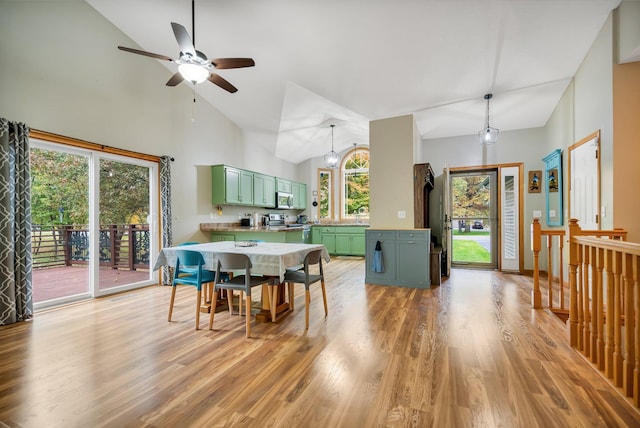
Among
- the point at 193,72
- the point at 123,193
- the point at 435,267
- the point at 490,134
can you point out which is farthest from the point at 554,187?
the point at 123,193

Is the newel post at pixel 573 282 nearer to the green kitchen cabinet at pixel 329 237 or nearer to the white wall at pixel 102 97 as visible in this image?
the white wall at pixel 102 97

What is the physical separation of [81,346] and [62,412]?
1.04 metres

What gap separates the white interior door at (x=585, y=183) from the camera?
3.51 metres

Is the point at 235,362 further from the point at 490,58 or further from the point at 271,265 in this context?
the point at 490,58

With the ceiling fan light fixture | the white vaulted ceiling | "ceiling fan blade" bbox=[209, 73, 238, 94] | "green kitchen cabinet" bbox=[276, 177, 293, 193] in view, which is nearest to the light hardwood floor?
the ceiling fan light fixture

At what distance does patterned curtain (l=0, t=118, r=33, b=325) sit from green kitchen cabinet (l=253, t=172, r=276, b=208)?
3747mm

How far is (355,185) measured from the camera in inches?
333

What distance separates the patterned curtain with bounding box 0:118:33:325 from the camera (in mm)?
3031

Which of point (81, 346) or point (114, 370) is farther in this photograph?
point (81, 346)

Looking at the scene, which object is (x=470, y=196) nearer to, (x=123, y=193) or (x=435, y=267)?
(x=435, y=267)

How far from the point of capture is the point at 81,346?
8.29 ft

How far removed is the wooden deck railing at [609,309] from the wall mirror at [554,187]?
2716 millimetres

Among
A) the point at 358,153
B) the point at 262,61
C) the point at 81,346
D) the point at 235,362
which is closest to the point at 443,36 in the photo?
the point at 262,61

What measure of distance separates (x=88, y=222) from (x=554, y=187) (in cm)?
717
